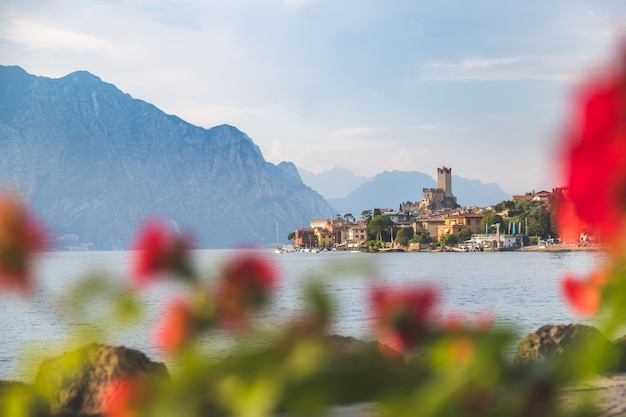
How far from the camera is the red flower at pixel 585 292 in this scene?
3.65 feet

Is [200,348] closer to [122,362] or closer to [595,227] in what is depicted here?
[595,227]

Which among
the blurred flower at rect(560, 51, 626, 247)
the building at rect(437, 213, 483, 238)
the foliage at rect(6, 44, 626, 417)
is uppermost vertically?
the building at rect(437, 213, 483, 238)

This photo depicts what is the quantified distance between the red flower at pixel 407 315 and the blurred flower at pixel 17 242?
0.54m

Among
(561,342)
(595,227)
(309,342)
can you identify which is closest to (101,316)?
(309,342)

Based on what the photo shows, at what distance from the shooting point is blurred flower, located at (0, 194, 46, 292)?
4.07 feet

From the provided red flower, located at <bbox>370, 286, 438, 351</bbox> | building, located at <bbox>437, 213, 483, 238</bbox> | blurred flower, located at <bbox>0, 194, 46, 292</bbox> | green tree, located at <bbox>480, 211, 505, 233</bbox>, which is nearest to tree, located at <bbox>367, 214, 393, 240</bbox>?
building, located at <bbox>437, 213, 483, 238</bbox>

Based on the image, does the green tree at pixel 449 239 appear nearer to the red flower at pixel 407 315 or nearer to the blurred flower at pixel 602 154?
the red flower at pixel 407 315

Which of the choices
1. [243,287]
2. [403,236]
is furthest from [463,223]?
[243,287]

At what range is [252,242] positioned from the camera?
159 cm

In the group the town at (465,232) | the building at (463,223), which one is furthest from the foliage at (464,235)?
the building at (463,223)

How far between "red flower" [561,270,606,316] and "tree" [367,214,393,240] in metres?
175

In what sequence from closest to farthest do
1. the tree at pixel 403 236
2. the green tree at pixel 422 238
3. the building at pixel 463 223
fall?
the building at pixel 463 223
the tree at pixel 403 236
the green tree at pixel 422 238

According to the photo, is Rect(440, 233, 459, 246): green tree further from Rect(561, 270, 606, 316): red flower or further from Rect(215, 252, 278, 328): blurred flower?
Rect(215, 252, 278, 328): blurred flower

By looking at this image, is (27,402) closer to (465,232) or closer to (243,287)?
(243,287)
